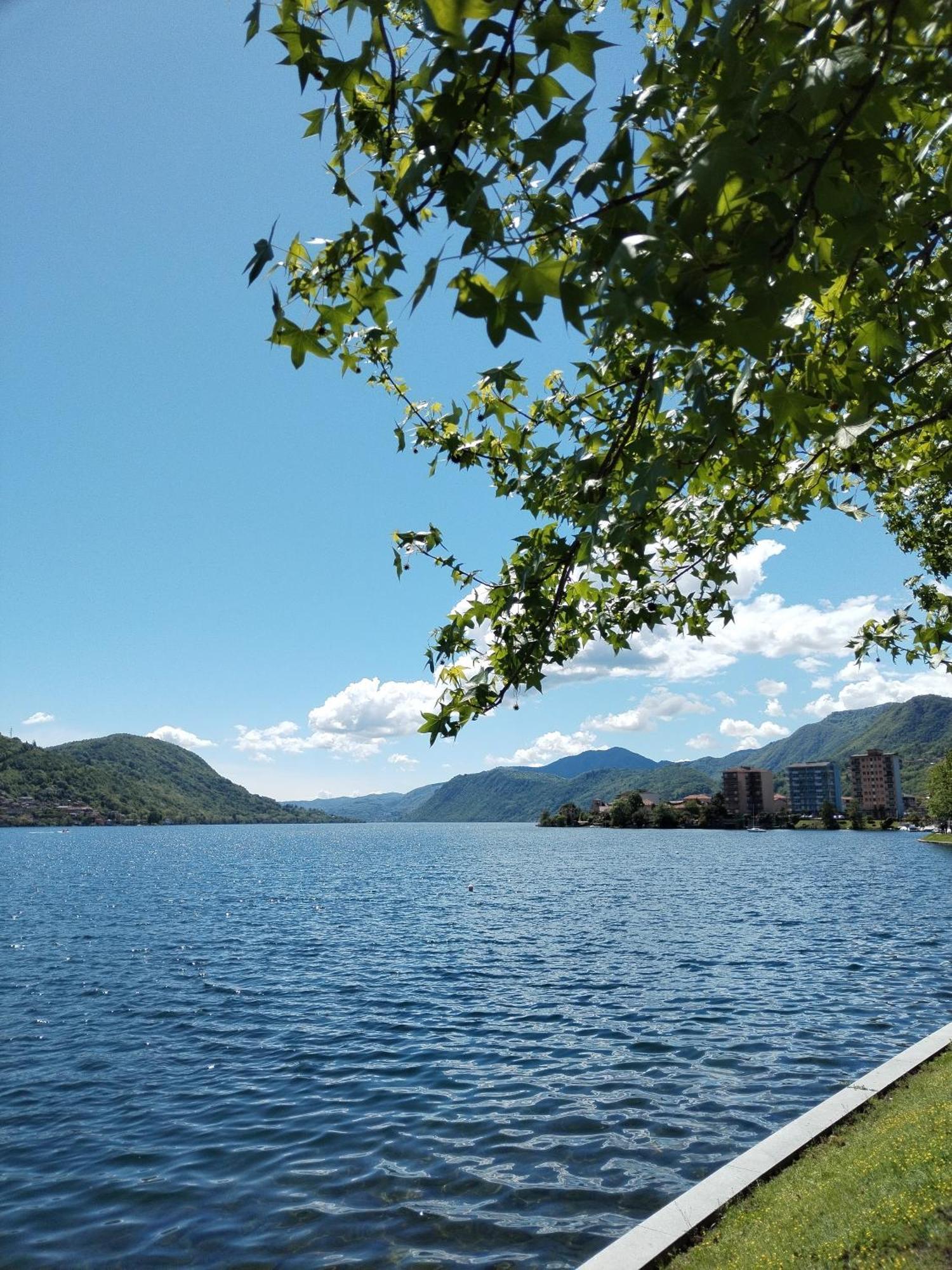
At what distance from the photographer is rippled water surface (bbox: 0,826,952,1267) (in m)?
11.2

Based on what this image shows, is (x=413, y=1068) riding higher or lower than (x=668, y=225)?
lower

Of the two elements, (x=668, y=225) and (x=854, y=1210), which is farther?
(x=854, y=1210)

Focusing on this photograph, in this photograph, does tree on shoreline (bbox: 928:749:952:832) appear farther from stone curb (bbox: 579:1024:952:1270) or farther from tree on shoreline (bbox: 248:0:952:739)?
tree on shoreline (bbox: 248:0:952:739)

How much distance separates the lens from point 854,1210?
7.64 m

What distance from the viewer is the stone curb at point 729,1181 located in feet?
25.9

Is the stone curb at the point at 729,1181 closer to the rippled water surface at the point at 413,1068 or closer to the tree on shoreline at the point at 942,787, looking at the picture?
the rippled water surface at the point at 413,1068

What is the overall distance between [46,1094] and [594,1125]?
38.2ft

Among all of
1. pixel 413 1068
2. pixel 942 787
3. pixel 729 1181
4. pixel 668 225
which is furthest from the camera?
pixel 942 787

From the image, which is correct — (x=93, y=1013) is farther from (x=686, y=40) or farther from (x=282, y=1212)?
(x=686, y=40)

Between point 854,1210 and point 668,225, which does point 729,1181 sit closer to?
point 854,1210

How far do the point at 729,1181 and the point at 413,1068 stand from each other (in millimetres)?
10147

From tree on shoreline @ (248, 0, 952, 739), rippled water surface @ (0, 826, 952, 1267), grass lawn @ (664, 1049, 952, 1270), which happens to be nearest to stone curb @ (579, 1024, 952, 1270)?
grass lawn @ (664, 1049, 952, 1270)

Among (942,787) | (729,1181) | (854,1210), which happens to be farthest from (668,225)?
(942,787)

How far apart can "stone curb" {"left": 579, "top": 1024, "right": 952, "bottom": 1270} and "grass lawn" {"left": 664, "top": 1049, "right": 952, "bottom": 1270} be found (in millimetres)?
171
